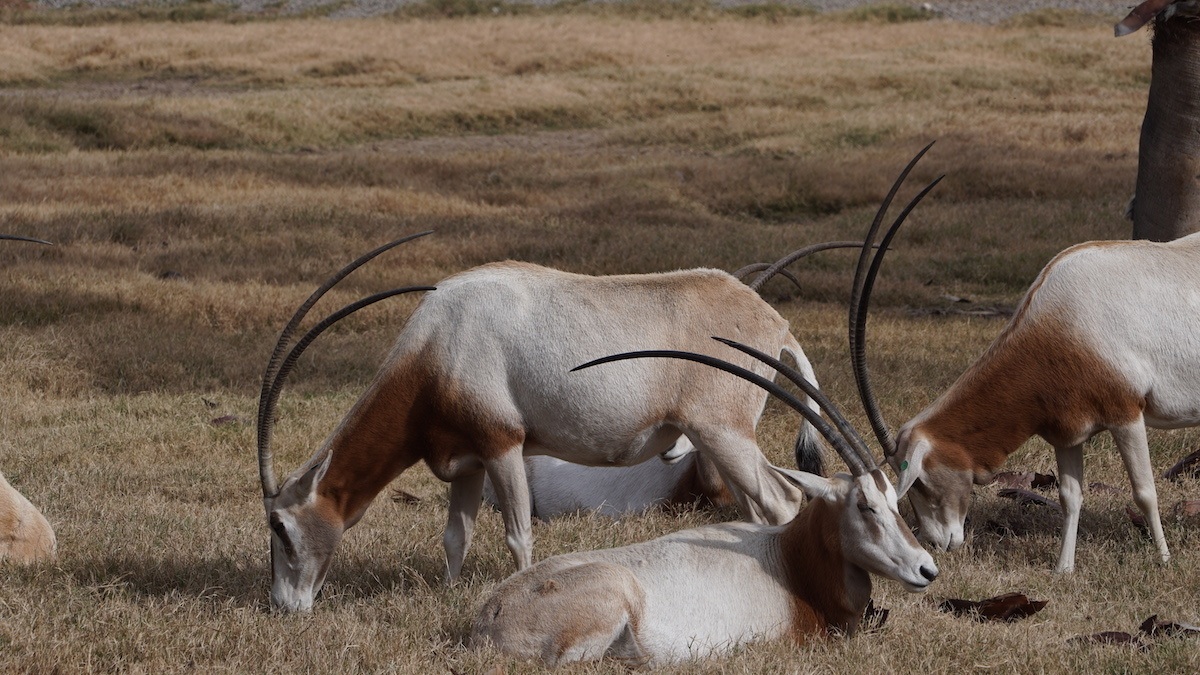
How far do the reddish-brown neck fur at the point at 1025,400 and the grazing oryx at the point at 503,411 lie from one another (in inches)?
38.4

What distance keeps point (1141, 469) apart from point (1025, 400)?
0.57 m

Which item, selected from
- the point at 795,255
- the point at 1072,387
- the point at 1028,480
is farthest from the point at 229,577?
the point at 1028,480

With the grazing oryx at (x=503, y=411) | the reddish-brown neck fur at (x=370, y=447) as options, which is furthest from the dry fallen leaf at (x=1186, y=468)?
the reddish-brown neck fur at (x=370, y=447)

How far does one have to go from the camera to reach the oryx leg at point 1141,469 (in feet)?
19.1

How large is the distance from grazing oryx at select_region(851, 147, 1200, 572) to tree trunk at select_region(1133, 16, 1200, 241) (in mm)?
2735

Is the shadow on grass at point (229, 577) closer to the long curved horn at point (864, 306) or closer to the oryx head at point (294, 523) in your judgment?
the oryx head at point (294, 523)

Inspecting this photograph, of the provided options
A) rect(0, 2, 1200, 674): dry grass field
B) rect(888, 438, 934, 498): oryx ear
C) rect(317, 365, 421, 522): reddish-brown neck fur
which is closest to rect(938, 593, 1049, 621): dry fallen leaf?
rect(0, 2, 1200, 674): dry grass field

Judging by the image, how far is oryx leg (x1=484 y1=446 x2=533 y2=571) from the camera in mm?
5312

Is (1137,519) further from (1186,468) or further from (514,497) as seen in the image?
(514,497)

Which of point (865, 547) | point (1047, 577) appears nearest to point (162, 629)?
point (865, 547)

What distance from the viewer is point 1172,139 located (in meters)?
8.61

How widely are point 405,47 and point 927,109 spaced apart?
15.9m

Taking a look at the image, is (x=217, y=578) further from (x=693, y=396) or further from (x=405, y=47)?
(x=405, y=47)

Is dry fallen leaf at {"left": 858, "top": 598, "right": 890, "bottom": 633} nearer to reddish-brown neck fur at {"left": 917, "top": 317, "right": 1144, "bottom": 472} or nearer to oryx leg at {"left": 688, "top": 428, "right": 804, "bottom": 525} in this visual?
oryx leg at {"left": 688, "top": 428, "right": 804, "bottom": 525}
